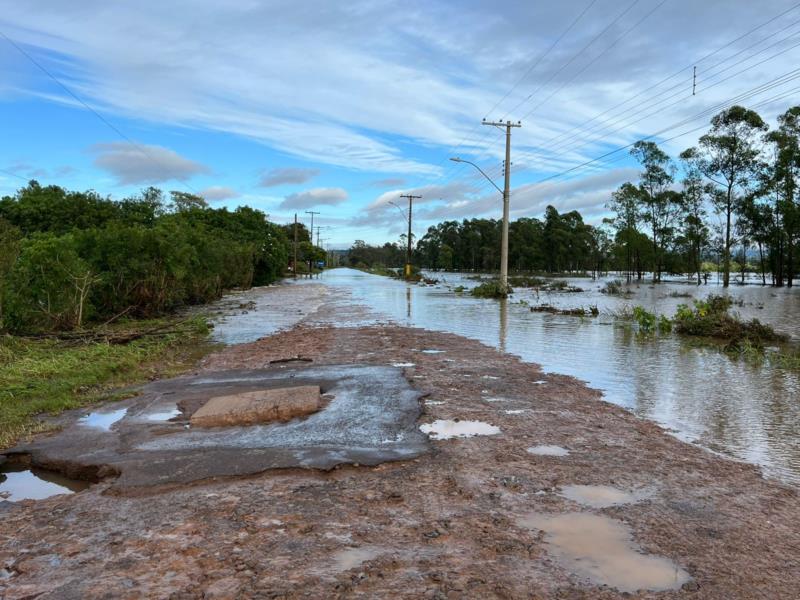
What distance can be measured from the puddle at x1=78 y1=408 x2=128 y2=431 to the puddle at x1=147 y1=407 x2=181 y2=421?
14.5 inches

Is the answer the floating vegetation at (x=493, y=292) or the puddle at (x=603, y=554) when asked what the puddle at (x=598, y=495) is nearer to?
the puddle at (x=603, y=554)

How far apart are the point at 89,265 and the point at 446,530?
15354 mm

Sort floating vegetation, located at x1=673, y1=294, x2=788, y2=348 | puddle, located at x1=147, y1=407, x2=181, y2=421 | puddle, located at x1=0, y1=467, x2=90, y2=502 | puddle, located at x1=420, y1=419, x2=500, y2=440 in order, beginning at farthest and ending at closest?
floating vegetation, located at x1=673, y1=294, x2=788, y2=348
puddle, located at x1=147, y1=407, x2=181, y2=421
puddle, located at x1=420, y1=419, x2=500, y2=440
puddle, located at x1=0, y1=467, x2=90, y2=502

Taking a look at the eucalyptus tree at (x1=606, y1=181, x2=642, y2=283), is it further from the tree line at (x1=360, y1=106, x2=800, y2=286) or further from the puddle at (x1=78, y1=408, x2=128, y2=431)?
the puddle at (x1=78, y1=408, x2=128, y2=431)

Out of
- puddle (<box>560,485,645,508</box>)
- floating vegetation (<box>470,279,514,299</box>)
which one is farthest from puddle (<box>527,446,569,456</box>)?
floating vegetation (<box>470,279,514,299</box>)

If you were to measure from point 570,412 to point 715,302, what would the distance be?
39.3ft

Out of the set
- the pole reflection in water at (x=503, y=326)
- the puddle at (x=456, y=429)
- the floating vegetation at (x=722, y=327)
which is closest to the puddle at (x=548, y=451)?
the puddle at (x=456, y=429)

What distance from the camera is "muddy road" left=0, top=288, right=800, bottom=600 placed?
2990 millimetres

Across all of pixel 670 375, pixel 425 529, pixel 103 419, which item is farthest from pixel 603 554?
pixel 670 375

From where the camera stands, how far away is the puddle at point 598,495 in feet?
13.6

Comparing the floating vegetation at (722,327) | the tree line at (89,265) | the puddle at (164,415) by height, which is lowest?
the puddle at (164,415)

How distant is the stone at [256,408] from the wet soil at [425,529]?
1826 mm

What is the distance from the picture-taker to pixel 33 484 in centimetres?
472

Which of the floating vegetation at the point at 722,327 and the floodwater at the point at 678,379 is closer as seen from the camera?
the floodwater at the point at 678,379
